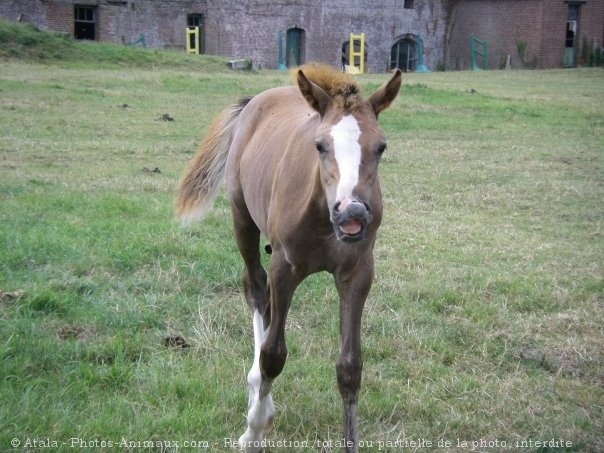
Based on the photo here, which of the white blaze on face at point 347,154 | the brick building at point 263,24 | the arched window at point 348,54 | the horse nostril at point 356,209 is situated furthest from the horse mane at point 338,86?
the arched window at point 348,54

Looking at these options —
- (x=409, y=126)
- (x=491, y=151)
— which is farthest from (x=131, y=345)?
(x=409, y=126)

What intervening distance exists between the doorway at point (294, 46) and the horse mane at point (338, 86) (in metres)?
31.3

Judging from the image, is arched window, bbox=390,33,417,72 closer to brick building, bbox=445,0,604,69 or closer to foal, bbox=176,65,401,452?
brick building, bbox=445,0,604,69

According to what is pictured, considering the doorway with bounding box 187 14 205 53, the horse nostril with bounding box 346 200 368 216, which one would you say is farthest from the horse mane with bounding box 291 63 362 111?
the doorway with bounding box 187 14 205 53

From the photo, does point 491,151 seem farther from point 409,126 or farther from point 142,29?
point 142,29

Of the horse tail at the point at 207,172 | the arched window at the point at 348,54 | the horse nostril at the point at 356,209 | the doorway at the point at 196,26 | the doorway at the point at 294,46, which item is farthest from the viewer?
the arched window at the point at 348,54

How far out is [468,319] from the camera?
195 inches

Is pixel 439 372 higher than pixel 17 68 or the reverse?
the reverse

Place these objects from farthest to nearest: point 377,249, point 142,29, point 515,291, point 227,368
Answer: point 142,29
point 377,249
point 515,291
point 227,368

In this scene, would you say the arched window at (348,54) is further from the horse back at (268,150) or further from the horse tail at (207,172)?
the horse back at (268,150)

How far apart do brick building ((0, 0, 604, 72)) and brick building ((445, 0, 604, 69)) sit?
46mm

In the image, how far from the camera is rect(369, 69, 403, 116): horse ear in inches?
134

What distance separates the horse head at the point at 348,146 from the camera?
9.42ft

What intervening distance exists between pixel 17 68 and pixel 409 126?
10415 mm
